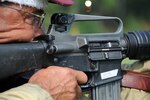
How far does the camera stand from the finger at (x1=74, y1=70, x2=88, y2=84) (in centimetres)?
218

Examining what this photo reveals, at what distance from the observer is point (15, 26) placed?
2.21 metres

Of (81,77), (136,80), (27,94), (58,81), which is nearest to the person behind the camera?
(27,94)

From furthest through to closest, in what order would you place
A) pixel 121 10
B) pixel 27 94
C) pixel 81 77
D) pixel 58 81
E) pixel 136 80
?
pixel 121 10 < pixel 136 80 < pixel 81 77 < pixel 58 81 < pixel 27 94

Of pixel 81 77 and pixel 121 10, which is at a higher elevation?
pixel 81 77

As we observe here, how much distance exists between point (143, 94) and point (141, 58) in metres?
0.17

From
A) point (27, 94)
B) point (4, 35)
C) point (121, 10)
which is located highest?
point (4, 35)

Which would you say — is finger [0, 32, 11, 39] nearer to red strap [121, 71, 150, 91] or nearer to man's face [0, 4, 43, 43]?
man's face [0, 4, 43, 43]

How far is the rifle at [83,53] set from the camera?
80.6 inches

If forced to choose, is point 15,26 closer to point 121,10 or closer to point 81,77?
point 81,77

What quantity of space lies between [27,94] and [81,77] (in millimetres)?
338

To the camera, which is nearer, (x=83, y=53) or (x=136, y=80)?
(x=83, y=53)

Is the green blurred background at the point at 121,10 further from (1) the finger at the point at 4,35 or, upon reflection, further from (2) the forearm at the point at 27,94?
(2) the forearm at the point at 27,94

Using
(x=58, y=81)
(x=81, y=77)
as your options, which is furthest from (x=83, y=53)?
(x=58, y=81)

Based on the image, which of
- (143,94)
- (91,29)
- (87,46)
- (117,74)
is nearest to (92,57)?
(87,46)
